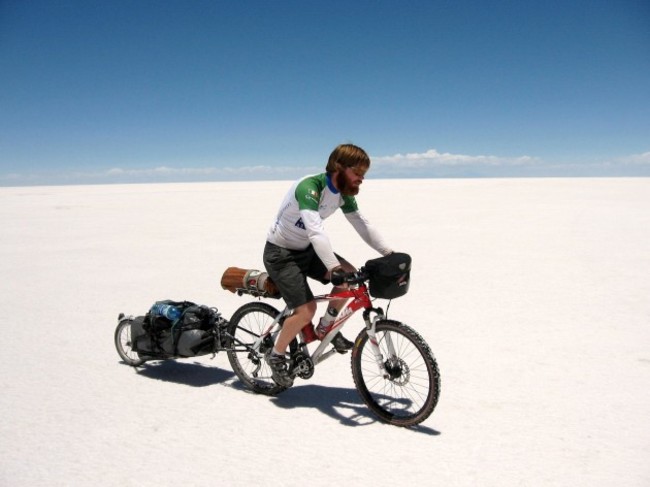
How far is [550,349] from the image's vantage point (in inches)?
225

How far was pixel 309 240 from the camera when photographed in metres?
4.16

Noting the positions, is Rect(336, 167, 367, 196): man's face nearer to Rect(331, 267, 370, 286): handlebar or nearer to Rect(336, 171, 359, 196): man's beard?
Rect(336, 171, 359, 196): man's beard

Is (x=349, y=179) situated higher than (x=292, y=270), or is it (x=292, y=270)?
(x=349, y=179)

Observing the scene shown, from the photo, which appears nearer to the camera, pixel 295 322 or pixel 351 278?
pixel 351 278

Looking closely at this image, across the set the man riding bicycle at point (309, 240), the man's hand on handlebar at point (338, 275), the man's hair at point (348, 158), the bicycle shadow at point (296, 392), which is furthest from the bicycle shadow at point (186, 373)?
the man's hair at point (348, 158)

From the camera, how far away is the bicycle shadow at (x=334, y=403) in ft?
13.8

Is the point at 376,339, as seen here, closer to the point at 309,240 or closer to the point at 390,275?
the point at 390,275

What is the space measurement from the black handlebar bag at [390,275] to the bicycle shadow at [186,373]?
7.75ft

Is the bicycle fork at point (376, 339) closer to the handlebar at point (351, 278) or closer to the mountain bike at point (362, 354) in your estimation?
the mountain bike at point (362, 354)

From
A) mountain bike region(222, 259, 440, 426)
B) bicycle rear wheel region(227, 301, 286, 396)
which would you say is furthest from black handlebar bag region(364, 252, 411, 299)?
bicycle rear wheel region(227, 301, 286, 396)

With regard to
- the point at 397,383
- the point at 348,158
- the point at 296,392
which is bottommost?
the point at 296,392

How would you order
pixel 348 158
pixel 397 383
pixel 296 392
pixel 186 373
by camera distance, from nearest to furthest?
pixel 348 158 → pixel 397 383 → pixel 296 392 → pixel 186 373

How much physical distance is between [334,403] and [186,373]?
6.27 feet

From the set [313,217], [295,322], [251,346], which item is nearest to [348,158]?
[313,217]
